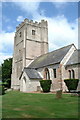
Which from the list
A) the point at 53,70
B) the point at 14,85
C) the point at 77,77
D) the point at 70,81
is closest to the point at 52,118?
the point at 70,81

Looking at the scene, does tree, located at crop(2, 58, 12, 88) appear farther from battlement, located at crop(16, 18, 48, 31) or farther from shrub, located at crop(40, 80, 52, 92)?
shrub, located at crop(40, 80, 52, 92)

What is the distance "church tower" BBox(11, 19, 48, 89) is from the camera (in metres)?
37.7

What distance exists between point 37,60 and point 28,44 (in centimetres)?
620

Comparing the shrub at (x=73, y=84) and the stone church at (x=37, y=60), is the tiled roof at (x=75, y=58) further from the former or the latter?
the shrub at (x=73, y=84)

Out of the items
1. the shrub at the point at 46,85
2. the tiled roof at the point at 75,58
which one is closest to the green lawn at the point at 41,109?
the tiled roof at the point at 75,58

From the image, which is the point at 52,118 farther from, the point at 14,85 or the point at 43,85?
the point at 14,85

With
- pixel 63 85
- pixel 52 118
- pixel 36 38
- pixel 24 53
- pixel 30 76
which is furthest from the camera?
pixel 36 38

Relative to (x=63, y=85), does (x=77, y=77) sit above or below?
above

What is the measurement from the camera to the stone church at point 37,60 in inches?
925

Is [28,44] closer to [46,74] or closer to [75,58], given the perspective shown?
[46,74]

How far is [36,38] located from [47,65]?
49.3 ft

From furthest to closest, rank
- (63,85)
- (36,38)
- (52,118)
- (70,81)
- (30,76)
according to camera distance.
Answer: (36,38), (30,76), (63,85), (70,81), (52,118)

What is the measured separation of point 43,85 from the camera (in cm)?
2389

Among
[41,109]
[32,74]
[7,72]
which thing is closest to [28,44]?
[32,74]
